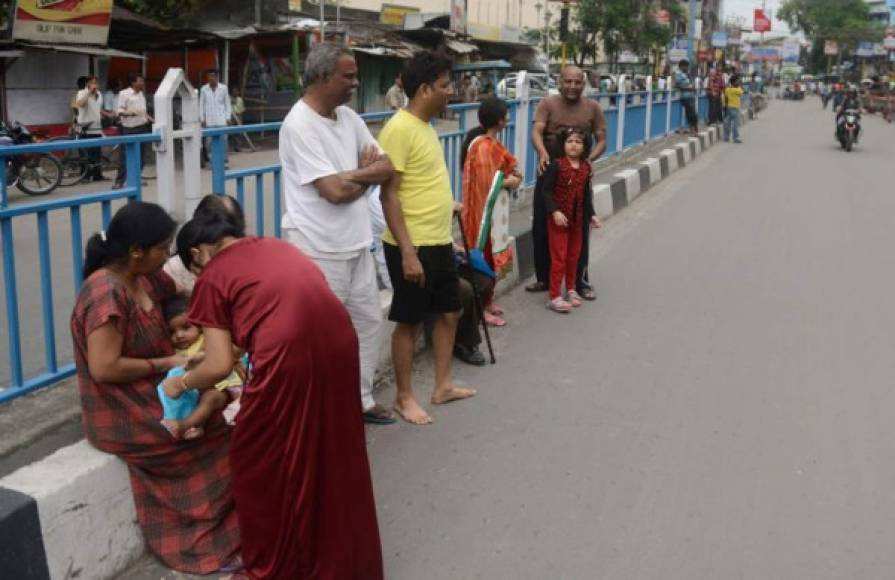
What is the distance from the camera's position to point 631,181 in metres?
11.2

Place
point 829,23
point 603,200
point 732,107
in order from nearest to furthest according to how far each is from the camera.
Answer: point 603,200
point 732,107
point 829,23

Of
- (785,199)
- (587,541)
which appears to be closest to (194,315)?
(587,541)

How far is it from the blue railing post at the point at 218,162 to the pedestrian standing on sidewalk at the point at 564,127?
2677mm

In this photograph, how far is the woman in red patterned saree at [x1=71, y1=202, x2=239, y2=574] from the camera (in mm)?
2646

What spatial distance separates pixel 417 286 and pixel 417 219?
0.95 ft

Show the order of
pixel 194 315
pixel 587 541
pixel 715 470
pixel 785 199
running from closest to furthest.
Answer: pixel 194 315 → pixel 587 541 → pixel 715 470 → pixel 785 199

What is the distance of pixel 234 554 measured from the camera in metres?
2.82

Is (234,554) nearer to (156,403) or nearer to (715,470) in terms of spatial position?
(156,403)

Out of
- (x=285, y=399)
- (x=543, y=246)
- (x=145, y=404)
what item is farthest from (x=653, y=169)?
(x=285, y=399)

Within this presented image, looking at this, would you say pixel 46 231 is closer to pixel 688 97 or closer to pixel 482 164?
pixel 482 164

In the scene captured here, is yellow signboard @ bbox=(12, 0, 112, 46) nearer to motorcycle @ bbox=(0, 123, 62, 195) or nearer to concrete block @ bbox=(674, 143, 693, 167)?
motorcycle @ bbox=(0, 123, 62, 195)

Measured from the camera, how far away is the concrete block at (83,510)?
8.23 ft

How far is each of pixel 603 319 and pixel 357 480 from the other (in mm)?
3444

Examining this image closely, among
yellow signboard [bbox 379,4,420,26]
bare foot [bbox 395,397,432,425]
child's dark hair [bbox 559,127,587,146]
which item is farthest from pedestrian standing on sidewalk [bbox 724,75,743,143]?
bare foot [bbox 395,397,432,425]
